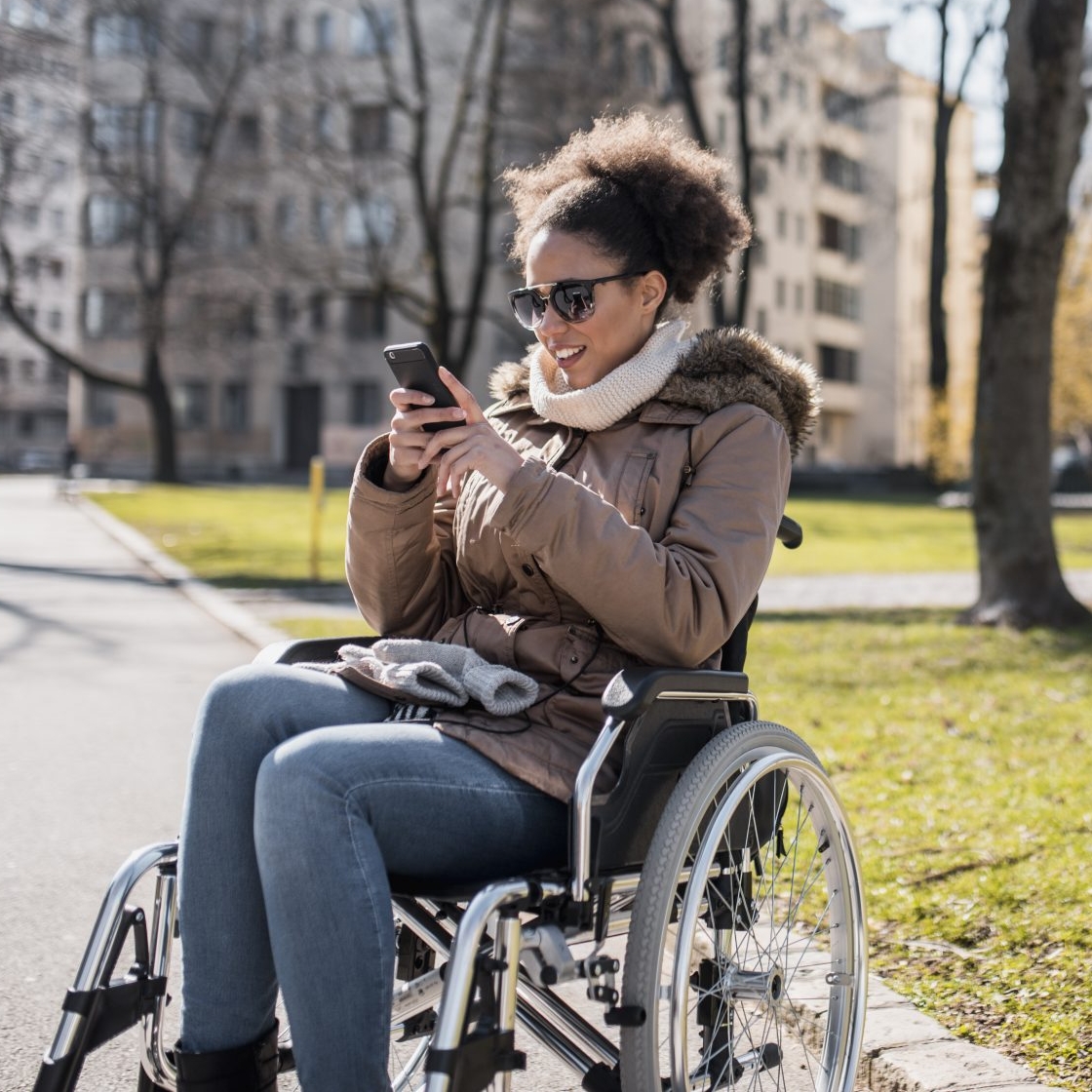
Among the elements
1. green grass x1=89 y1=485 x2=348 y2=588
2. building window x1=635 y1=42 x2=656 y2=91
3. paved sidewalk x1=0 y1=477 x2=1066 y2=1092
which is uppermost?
building window x1=635 y1=42 x2=656 y2=91

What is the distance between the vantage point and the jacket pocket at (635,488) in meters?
3.01

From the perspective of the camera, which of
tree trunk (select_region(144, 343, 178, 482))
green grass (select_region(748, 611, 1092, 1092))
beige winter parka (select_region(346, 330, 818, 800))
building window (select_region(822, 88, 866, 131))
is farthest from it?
tree trunk (select_region(144, 343, 178, 482))

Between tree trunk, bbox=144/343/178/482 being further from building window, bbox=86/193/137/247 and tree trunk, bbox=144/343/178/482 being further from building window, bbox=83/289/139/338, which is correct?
building window, bbox=86/193/137/247

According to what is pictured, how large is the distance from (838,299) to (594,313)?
70048mm

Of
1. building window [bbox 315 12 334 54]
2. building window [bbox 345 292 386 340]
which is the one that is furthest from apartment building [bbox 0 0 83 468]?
building window [bbox 315 12 334 54]

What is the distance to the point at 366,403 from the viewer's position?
61125mm

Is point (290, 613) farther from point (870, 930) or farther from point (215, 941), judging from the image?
point (215, 941)

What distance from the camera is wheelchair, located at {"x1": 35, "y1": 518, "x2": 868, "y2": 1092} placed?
247cm

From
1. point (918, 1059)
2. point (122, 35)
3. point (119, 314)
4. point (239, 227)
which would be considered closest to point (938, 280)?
point (122, 35)

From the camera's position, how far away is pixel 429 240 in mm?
31172

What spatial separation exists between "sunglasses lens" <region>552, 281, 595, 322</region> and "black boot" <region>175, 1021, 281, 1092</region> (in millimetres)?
1414

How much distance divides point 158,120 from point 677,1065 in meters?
40.0

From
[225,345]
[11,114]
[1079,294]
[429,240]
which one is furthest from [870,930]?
[225,345]

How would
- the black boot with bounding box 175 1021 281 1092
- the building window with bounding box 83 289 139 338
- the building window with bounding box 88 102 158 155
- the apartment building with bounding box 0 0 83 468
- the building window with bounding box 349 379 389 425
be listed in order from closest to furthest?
the black boot with bounding box 175 1021 281 1092, the apartment building with bounding box 0 0 83 468, the building window with bounding box 88 102 158 155, the building window with bounding box 83 289 139 338, the building window with bounding box 349 379 389 425
